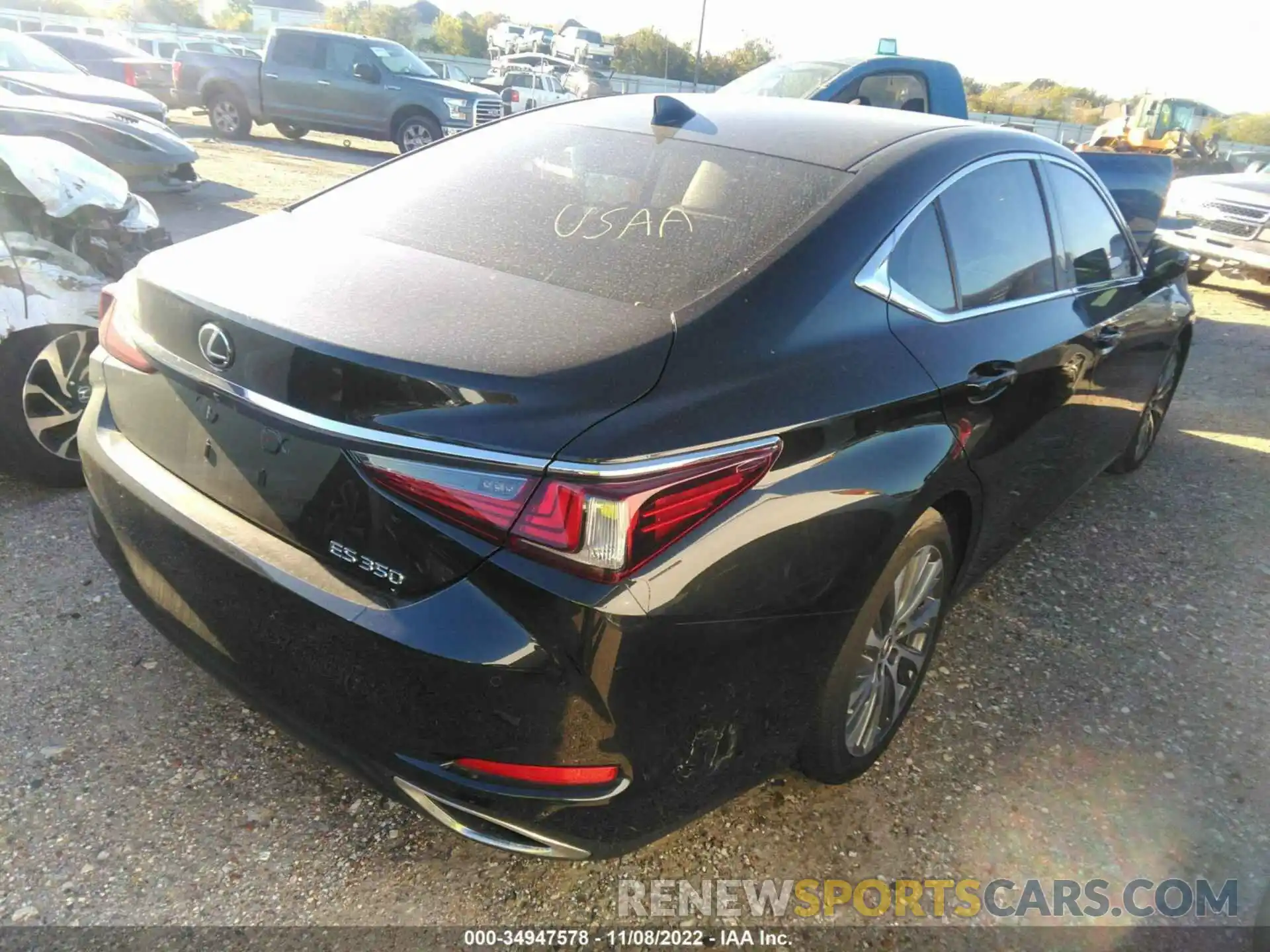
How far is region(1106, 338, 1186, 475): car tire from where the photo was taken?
15.2ft

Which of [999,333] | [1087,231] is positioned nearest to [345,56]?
[1087,231]

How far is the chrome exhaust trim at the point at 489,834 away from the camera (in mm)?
1720

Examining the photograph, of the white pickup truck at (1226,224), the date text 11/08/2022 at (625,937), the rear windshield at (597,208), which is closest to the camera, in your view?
the date text 11/08/2022 at (625,937)

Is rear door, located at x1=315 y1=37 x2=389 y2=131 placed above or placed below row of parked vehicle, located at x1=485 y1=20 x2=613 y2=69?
below

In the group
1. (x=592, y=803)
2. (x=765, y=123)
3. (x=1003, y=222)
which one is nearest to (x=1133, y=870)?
(x=592, y=803)

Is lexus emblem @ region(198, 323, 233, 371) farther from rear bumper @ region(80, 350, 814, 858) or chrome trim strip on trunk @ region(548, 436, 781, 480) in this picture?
chrome trim strip on trunk @ region(548, 436, 781, 480)

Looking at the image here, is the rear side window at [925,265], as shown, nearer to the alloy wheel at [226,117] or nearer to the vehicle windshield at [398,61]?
the vehicle windshield at [398,61]

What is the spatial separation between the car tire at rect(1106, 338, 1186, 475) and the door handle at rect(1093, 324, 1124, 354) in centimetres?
109

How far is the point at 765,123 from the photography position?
2670 mm

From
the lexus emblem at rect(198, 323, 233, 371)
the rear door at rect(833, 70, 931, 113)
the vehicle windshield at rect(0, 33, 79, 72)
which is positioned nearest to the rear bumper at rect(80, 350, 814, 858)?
the lexus emblem at rect(198, 323, 233, 371)

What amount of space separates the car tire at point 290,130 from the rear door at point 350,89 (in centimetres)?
87

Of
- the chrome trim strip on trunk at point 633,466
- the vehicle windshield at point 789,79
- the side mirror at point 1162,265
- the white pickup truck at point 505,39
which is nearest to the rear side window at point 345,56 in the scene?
the vehicle windshield at point 789,79

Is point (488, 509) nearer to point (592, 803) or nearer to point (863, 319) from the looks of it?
point (592, 803)

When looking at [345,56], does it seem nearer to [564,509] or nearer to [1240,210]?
[1240,210]
